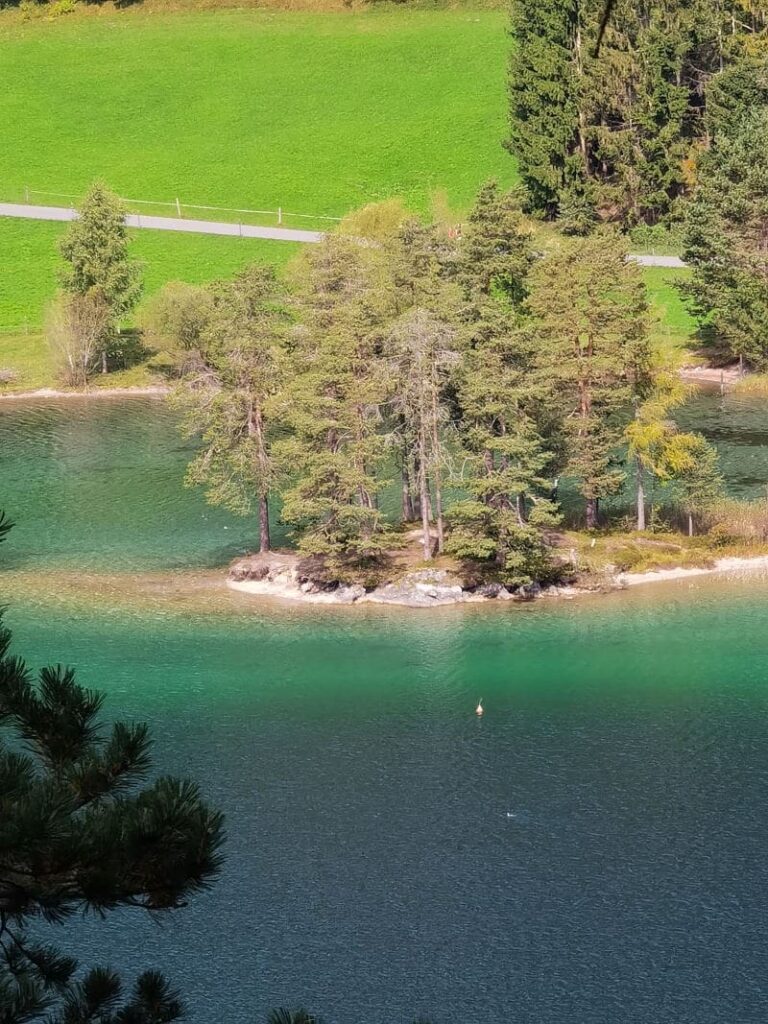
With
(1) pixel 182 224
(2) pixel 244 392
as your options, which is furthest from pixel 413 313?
(1) pixel 182 224

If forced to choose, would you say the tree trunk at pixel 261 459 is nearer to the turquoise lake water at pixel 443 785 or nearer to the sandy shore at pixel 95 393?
the turquoise lake water at pixel 443 785

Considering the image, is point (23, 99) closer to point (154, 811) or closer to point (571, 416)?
point (571, 416)

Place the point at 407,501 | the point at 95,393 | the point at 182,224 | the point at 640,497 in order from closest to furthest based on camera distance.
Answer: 1. the point at 640,497
2. the point at 407,501
3. the point at 95,393
4. the point at 182,224

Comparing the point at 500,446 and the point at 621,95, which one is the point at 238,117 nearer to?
the point at 621,95

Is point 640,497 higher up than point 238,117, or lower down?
lower down

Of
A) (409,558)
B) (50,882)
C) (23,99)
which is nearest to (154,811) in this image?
(50,882)
